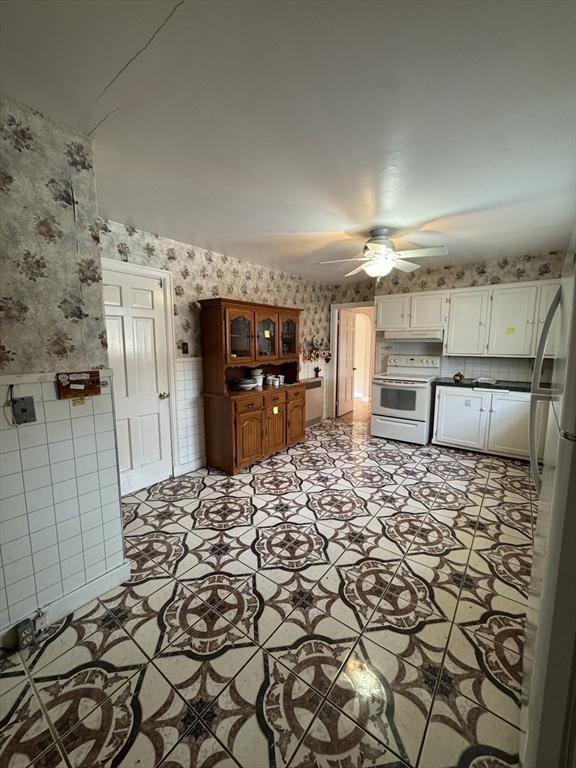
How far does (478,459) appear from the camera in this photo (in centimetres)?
383

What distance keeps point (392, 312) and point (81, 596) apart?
448 cm

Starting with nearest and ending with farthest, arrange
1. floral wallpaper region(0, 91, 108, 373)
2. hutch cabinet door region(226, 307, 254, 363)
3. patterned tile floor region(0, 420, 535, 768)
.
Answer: patterned tile floor region(0, 420, 535, 768)
floral wallpaper region(0, 91, 108, 373)
hutch cabinet door region(226, 307, 254, 363)

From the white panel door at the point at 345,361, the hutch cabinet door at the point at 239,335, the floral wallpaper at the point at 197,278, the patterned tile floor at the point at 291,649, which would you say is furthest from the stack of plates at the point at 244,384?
the white panel door at the point at 345,361

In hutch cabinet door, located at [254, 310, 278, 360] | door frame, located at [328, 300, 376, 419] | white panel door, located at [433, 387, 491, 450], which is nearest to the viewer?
hutch cabinet door, located at [254, 310, 278, 360]

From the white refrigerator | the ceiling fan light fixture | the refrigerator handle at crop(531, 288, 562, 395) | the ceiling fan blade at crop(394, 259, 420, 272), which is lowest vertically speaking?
the white refrigerator

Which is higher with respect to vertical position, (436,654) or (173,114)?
(173,114)

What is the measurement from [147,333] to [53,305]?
4.83ft

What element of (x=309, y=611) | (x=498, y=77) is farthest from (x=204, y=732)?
(x=498, y=77)

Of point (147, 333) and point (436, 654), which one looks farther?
point (147, 333)

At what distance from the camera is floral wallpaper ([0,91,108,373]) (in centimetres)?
143

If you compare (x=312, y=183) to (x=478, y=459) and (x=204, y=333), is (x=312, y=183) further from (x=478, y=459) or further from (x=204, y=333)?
(x=478, y=459)

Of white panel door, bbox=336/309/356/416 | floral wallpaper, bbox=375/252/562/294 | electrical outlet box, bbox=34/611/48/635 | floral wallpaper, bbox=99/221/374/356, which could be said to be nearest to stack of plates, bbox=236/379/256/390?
floral wallpaper, bbox=99/221/374/356

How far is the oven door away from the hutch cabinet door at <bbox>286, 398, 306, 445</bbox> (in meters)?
1.09

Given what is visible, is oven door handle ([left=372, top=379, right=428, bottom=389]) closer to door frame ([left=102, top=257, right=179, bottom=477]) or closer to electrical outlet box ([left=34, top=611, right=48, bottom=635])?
door frame ([left=102, top=257, right=179, bottom=477])
